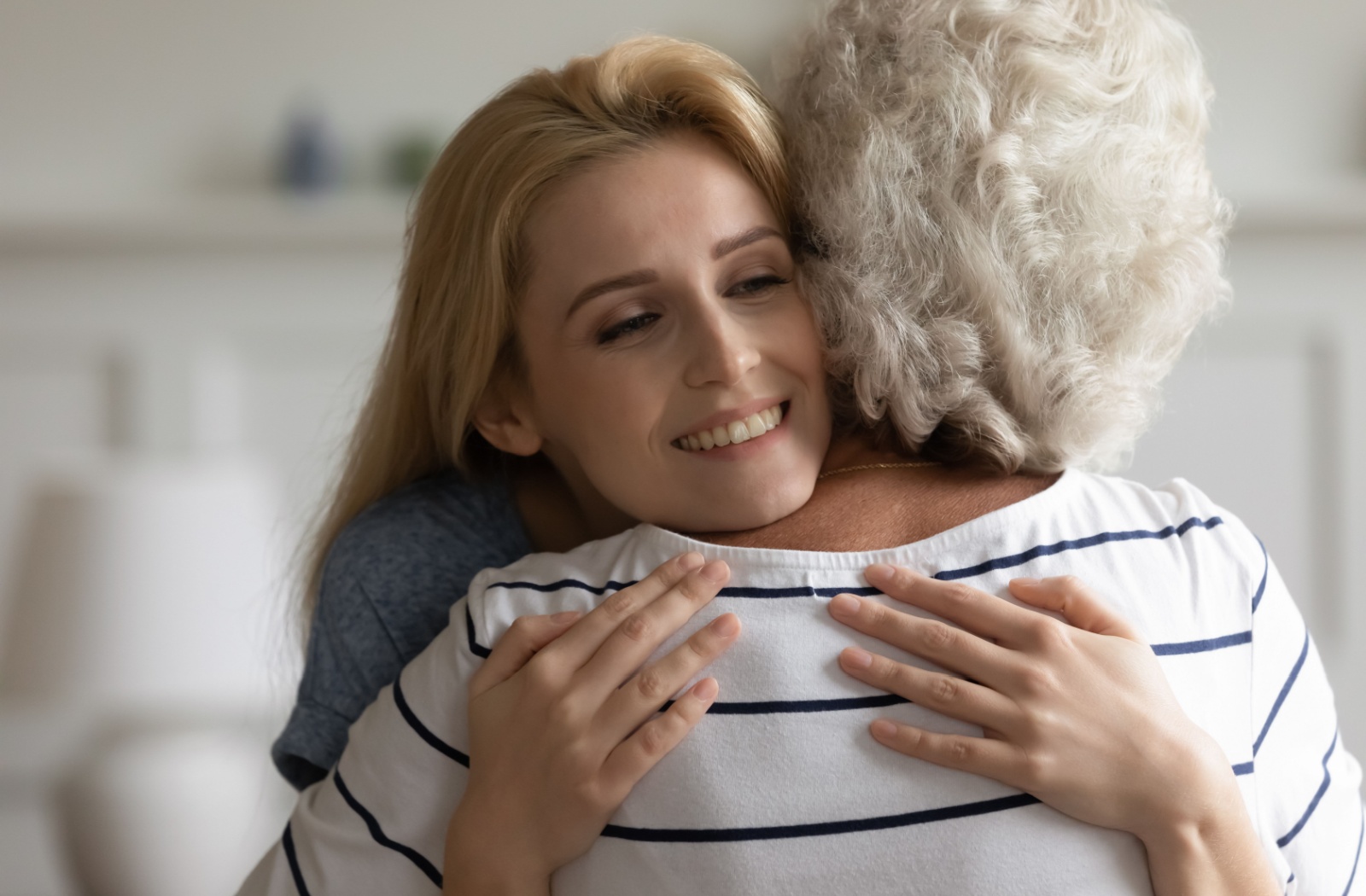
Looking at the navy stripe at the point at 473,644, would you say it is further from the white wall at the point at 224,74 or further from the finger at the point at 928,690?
the white wall at the point at 224,74

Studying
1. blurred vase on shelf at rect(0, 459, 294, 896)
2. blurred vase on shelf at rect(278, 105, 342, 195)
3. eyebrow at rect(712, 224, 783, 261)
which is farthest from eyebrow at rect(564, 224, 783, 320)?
Answer: blurred vase on shelf at rect(278, 105, 342, 195)

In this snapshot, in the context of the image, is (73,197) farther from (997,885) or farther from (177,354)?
(997,885)

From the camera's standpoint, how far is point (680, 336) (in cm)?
106

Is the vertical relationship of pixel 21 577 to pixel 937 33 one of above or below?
below

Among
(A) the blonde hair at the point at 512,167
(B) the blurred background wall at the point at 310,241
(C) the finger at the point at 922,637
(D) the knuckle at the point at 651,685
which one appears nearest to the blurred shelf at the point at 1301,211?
(B) the blurred background wall at the point at 310,241

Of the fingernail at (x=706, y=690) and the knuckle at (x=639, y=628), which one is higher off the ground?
the knuckle at (x=639, y=628)

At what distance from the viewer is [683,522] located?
1096 millimetres

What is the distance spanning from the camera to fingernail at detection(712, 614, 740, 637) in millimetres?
889

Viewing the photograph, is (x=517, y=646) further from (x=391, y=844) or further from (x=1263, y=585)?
(x=1263, y=585)

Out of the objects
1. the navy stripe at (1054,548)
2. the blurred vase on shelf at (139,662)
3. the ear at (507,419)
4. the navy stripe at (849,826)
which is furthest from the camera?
the blurred vase on shelf at (139,662)

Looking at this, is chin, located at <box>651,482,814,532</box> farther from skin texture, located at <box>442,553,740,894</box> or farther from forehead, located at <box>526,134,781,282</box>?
forehead, located at <box>526,134,781,282</box>

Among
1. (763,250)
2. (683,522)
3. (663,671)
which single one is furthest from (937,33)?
(663,671)

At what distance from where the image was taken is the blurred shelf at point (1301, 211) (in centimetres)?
291

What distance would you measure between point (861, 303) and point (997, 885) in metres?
0.50
